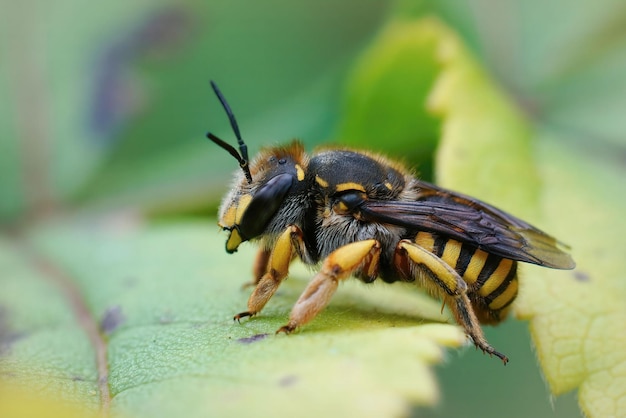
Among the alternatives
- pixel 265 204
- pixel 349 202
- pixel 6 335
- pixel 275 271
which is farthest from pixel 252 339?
pixel 6 335

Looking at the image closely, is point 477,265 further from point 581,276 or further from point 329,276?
A: point 329,276

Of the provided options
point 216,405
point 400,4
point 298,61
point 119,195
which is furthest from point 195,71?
point 216,405

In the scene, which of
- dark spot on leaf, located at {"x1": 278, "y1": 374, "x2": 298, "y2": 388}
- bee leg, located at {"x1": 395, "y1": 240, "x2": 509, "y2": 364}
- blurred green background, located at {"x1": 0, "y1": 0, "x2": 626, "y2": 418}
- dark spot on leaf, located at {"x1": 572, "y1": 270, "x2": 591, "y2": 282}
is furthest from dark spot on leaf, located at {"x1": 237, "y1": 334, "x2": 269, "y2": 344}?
blurred green background, located at {"x1": 0, "y1": 0, "x2": 626, "y2": 418}

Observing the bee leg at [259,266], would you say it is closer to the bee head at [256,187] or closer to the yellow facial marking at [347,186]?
the bee head at [256,187]

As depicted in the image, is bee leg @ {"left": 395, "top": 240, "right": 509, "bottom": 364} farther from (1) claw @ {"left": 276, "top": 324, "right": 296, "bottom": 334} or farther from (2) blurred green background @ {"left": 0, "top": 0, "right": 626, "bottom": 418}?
(2) blurred green background @ {"left": 0, "top": 0, "right": 626, "bottom": 418}

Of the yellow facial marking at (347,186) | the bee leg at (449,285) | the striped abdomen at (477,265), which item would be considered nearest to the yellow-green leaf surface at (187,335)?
the bee leg at (449,285)

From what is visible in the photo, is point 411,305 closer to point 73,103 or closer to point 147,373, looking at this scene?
point 147,373
